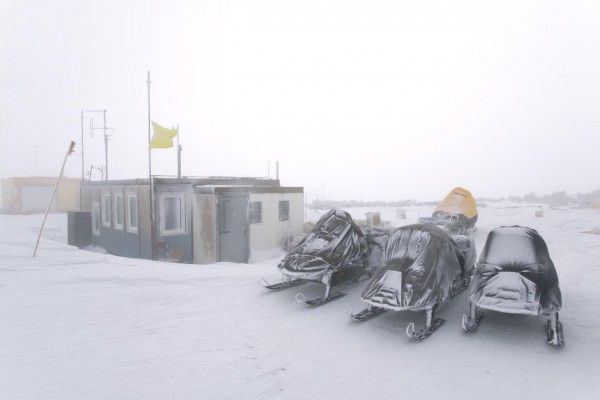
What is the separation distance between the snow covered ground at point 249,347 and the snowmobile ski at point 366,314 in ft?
0.42

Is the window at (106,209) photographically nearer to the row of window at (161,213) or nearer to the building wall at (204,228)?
the row of window at (161,213)

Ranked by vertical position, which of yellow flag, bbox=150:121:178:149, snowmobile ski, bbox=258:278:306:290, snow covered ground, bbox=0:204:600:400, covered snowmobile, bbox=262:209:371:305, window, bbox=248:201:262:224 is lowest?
snow covered ground, bbox=0:204:600:400

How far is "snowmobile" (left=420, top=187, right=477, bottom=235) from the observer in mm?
20188

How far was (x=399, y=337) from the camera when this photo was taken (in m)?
6.73

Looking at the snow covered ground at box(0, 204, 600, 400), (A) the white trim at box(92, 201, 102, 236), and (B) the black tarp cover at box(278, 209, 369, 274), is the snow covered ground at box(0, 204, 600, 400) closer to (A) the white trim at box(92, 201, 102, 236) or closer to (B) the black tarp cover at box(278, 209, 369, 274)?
(B) the black tarp cover at box(278, 209, 369, 274)

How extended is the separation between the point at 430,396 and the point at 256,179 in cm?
1736

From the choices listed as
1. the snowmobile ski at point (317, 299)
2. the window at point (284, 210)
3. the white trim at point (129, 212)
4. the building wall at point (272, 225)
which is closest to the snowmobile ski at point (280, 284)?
the snowmobile ski at point (317, 299)

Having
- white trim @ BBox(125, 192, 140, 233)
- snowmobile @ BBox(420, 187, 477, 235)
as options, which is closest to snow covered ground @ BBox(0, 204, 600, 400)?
white trim @ BBox(125, 192, 140, 233)

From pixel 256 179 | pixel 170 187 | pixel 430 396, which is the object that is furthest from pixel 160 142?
pixel 430 396

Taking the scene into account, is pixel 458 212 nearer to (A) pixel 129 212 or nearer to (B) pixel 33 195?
(A) pixel 129 212

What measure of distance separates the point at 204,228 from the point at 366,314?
10049 mm

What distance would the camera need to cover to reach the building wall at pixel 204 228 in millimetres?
15664

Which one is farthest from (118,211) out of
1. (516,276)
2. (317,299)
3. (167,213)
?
(516,276)

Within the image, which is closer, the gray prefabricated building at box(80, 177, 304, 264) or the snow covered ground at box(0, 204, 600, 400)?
the snow covered ground at box(0, 204, 600, 400)
